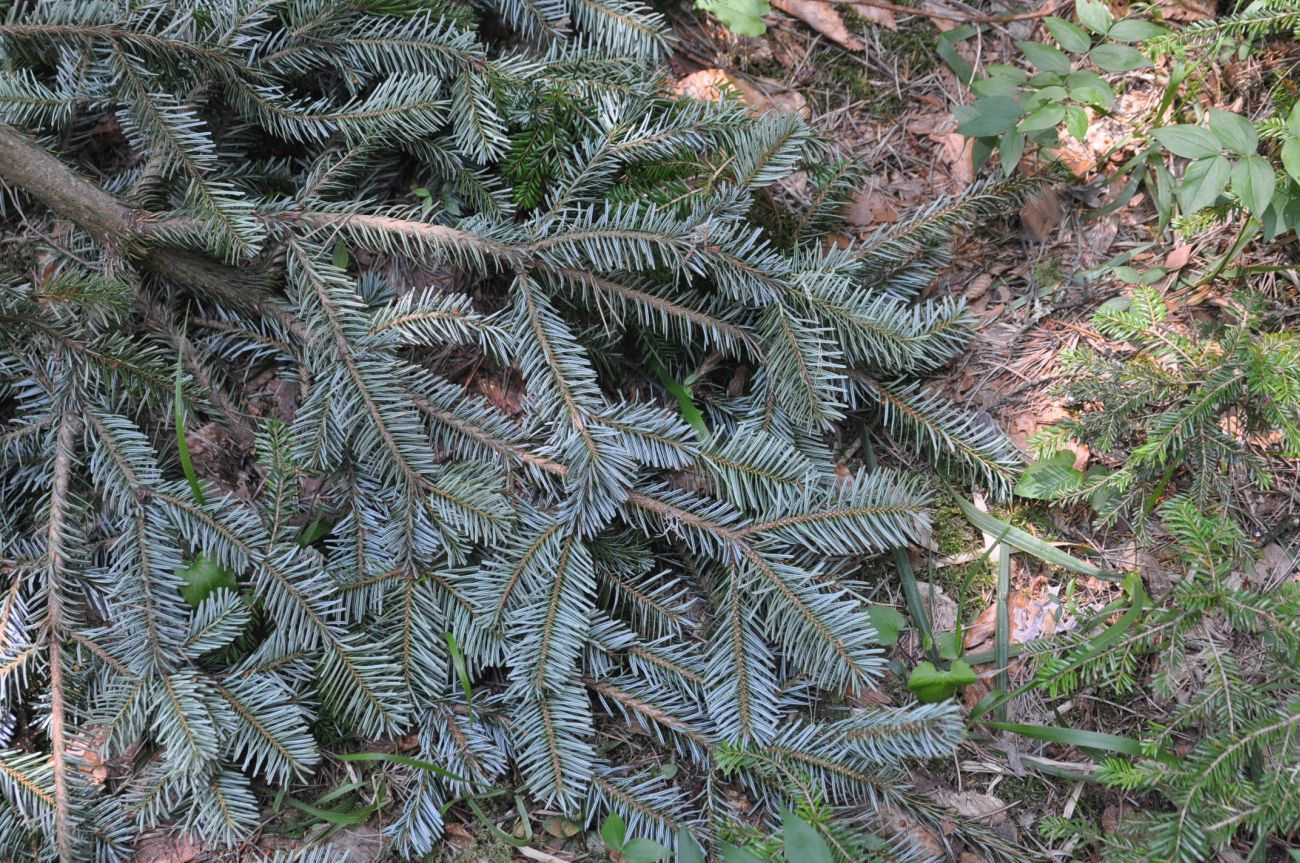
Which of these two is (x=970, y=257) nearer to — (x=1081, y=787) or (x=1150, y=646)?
(x=1150, y=646)

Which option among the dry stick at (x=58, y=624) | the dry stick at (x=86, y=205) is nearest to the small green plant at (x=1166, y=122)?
the dry stick at (x=86, y=205)

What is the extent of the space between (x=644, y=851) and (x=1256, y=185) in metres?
1.71

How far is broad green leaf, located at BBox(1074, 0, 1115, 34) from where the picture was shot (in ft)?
6.12

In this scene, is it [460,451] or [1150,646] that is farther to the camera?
[460,451]

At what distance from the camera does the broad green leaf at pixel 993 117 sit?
1889mm

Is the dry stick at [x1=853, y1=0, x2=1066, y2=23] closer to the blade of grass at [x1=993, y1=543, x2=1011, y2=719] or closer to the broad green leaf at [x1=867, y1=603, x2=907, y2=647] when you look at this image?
the blade of grass at [x1=993, y1=543, x2=1011, y2=719]

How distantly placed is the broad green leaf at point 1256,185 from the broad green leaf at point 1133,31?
377 millimetres

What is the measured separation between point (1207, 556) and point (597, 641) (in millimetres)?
1118

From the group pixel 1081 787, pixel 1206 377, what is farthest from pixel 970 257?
pixel 1081 787

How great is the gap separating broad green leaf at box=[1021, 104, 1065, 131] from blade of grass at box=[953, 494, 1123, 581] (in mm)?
805

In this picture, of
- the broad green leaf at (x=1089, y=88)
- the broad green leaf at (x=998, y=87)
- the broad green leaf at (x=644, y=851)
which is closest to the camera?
the broad green leaf at (x=644, y=851)

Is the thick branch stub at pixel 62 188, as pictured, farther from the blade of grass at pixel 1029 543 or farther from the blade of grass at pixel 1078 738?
the blade of grass at pixel 1078 738

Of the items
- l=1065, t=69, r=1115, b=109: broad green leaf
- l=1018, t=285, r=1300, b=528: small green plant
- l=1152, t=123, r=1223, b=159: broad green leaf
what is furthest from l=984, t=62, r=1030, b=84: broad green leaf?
l=1018, t=285, r=1300, b=528: small green plant

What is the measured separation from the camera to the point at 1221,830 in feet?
4.61
